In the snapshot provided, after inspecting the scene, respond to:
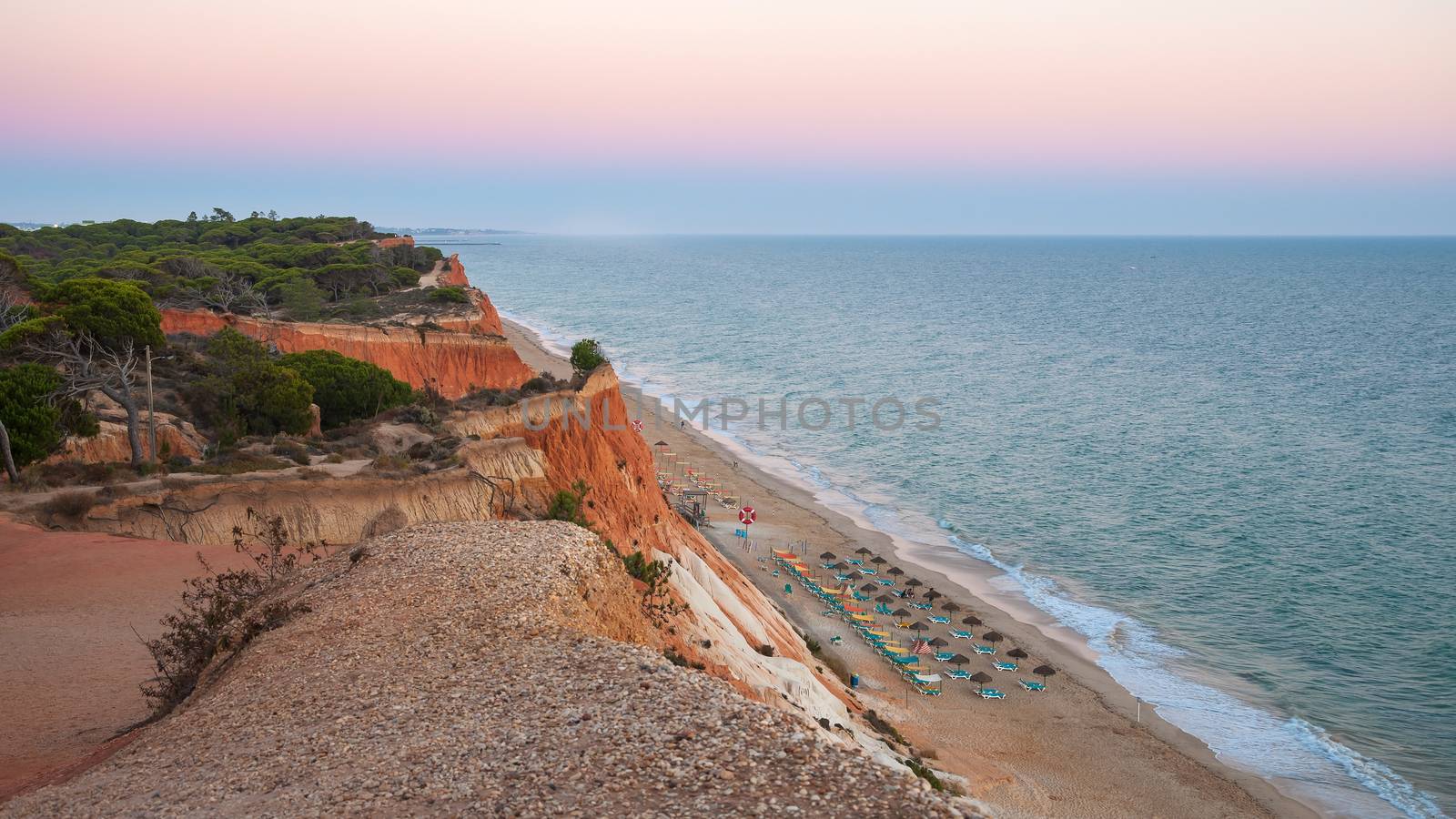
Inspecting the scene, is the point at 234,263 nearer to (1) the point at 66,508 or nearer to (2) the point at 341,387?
(2) the point at 341,387

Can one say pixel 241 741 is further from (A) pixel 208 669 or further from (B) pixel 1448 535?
(B) pixel 1448 535

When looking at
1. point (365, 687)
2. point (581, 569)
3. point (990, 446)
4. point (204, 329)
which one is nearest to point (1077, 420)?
point (990, 446)

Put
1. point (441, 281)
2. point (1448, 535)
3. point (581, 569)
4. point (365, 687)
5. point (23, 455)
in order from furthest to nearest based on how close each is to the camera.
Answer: point (441, 281)
point (1448, 535)
point (23, 455)
point (581, 569)
point (365, 687)

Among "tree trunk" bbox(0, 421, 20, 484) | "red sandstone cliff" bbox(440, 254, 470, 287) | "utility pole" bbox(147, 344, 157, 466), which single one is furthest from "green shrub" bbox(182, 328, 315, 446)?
"red sandstone cliff" bbox(440, 254, 470, 287)

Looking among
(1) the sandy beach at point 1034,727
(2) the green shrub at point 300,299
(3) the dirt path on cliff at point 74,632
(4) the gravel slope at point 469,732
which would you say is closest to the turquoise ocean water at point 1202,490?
(1) the sandy beach at point 1034,727

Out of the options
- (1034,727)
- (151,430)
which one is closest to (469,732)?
(151,430)

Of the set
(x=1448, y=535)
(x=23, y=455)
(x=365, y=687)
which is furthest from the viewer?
(x=1448, y=535)

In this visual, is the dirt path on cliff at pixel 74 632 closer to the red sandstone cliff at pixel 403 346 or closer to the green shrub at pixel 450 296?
the red sandstone cliff at pixel 403 346
